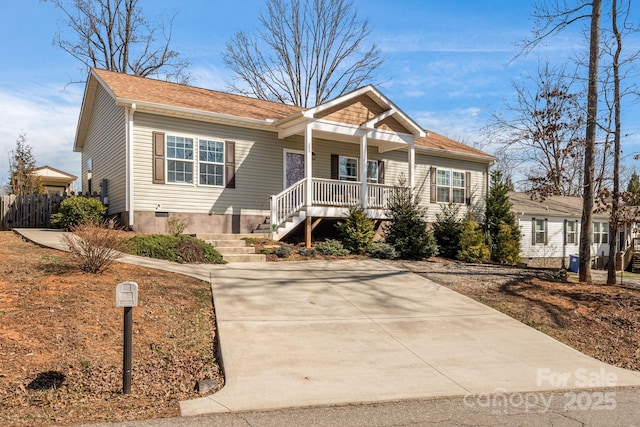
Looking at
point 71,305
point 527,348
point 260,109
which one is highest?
point 260,109

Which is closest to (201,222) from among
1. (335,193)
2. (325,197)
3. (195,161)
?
(195,161)

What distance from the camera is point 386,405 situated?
171 inches

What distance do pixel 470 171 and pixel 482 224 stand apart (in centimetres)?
283

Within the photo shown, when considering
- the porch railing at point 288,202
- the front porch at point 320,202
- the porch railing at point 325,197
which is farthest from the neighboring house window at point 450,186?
the porch railing at point 288,202

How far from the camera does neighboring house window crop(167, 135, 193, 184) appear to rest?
1373 centimetres

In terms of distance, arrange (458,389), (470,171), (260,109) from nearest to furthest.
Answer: (458,389)
(260,109)
(470,171)

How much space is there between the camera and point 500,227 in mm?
18609

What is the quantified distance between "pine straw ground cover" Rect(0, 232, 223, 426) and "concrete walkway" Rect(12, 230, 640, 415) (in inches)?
16.3

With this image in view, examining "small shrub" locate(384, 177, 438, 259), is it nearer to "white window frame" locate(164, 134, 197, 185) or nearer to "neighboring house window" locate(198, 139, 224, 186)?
"neighboring house window" locate(198, 139, 224, 186)

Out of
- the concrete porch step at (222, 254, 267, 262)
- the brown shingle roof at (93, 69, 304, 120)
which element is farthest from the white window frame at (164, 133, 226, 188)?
the concrete porch step at (222, 254, 267, 262)

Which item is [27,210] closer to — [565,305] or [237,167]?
[237,167]

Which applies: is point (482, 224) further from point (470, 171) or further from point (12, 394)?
point (12, 394)

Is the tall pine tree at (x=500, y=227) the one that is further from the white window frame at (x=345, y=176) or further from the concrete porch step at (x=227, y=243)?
the concrete porch step at (x=227, y=243)

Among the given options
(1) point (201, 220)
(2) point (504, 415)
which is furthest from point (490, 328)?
(1) point (201, 220)
